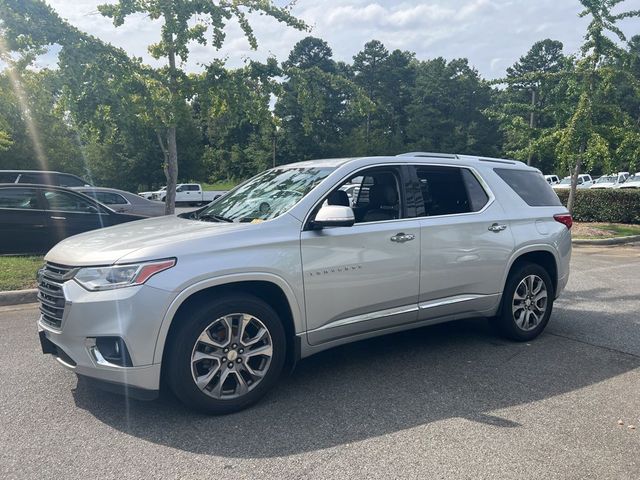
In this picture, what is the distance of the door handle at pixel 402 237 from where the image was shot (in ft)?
14.0

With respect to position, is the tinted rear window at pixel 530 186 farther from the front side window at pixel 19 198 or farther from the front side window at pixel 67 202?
the front side window at pixel 19 198

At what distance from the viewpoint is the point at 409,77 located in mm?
63344

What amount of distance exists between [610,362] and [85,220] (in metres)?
8.31

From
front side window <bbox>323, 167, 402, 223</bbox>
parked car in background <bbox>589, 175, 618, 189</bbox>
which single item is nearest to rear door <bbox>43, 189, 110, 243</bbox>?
front side window <bbox>323, 167, 402, 223</bbox>

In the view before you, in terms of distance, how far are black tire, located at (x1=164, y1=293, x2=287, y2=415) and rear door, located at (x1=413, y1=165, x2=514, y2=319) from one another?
4.61 ft

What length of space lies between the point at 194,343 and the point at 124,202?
11035mm

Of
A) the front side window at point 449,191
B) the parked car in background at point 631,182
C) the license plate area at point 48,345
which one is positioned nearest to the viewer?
the license plate area at point 48,345

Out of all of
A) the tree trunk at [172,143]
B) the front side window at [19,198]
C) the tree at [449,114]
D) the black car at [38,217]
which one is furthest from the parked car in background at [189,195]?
the front side window at [19,198]

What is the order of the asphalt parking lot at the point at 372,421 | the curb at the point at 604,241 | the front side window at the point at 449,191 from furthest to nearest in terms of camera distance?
the curb at the point at 604,241 < the front side window at the point at 449,191 < the asphalt parking lot at the point at 372,421

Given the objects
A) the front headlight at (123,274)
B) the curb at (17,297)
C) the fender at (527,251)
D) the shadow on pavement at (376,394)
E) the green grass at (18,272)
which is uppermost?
the front headlight at (123,274)

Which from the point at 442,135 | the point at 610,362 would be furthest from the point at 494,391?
the point at 442,135

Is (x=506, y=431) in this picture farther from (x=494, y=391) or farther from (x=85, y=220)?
(x=85, y=220)

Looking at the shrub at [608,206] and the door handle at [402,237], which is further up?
the door handle at [402,237]

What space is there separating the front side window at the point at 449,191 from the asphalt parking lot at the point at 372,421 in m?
1.33
